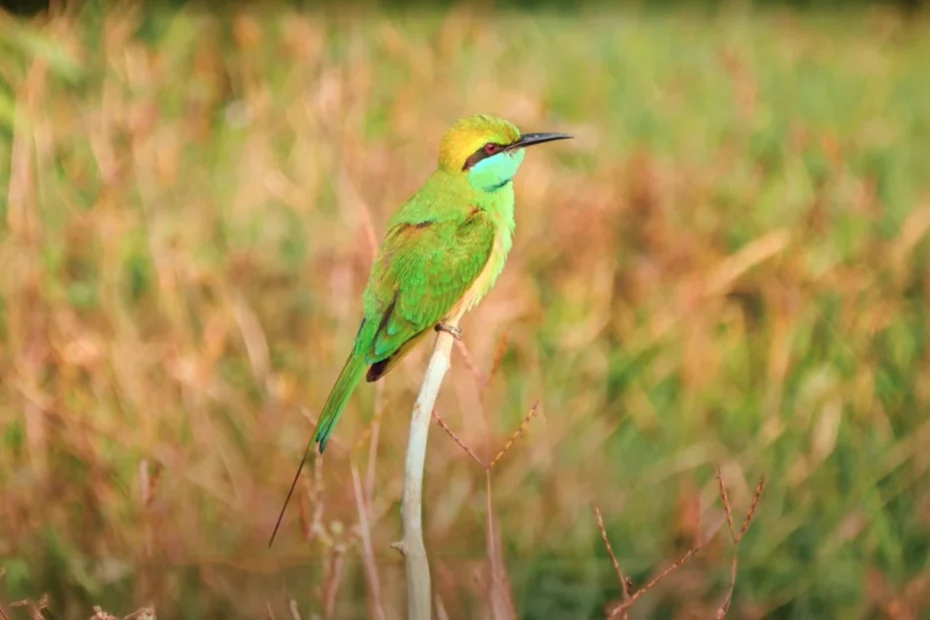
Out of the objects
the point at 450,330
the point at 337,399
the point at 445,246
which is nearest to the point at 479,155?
the point at 445,246

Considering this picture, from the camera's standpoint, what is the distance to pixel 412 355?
2.51 m

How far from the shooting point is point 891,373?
3.05 metres

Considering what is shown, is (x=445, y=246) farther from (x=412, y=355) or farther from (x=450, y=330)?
(x=412, y=355)

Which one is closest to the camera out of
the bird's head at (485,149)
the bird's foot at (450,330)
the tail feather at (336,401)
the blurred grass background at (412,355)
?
the tail feather at (336,401)

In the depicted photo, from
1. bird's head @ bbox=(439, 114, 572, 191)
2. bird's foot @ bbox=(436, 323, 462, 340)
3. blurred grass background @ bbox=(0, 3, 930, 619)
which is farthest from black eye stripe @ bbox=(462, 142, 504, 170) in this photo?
blurred grass background @ bbox=(0, 3, 930, 619)

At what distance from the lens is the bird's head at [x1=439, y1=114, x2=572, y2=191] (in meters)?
1.39

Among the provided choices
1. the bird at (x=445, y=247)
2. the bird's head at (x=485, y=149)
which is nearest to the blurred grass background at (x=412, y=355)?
the bird at (x=445, y=247)

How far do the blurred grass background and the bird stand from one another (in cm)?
41

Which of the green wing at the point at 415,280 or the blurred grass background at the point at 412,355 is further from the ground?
the green wing at the point at 415,280

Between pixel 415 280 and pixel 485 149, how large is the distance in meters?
0.19

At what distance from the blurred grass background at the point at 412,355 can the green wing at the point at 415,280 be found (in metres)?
0.41

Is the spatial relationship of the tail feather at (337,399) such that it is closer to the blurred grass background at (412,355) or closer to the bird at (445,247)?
the bird at (445,247)

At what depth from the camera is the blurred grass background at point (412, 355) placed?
8.22 feet

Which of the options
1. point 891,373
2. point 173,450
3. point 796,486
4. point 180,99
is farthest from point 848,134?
point 173,450
